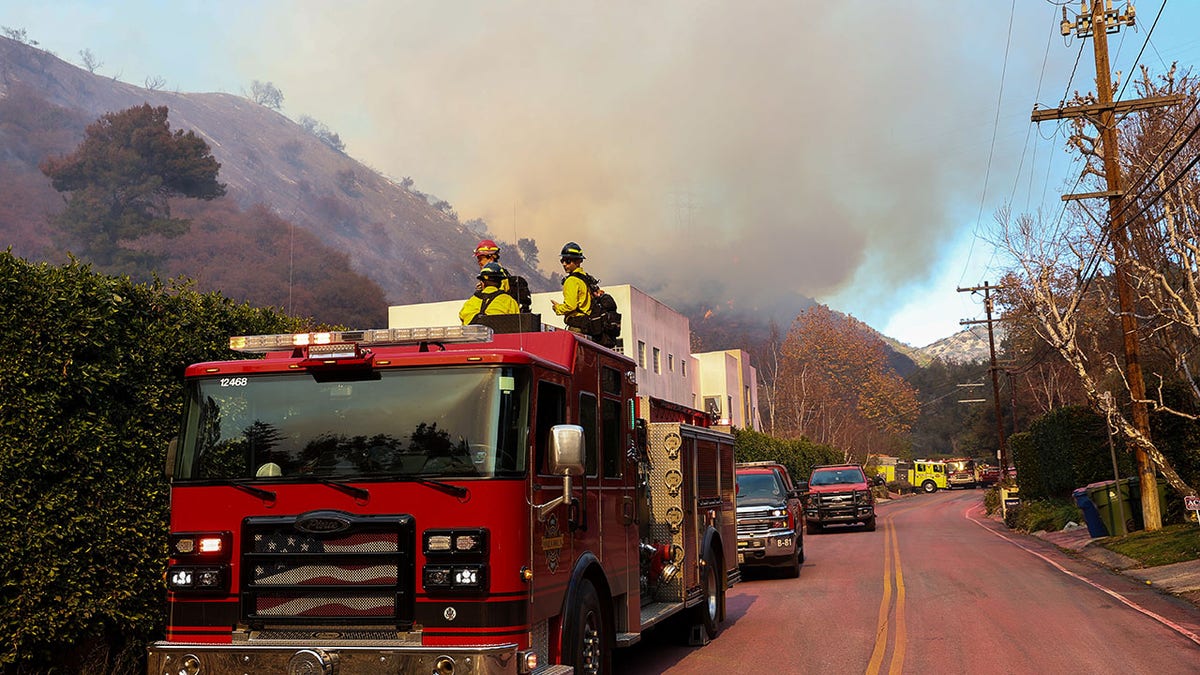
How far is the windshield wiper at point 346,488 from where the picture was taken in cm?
691

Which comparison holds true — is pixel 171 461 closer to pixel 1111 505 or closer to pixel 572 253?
pixel 572 253

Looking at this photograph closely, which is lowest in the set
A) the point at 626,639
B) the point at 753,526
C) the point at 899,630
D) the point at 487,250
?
the point at 899,630

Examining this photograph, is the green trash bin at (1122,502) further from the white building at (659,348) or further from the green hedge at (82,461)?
the green hedge at (82,461)

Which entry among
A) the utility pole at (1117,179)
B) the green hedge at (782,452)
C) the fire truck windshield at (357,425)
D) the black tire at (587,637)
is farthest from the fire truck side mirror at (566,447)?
the green hedge at (782,452)

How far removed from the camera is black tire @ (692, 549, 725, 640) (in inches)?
472

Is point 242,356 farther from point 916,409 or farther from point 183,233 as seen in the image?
point 183,233

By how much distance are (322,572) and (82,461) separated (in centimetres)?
287

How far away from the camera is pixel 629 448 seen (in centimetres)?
966

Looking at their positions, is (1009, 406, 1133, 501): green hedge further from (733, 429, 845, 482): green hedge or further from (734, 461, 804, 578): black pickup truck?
(734, 461, 804, 578): black pickup truck

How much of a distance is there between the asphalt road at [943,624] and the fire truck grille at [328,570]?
4.48m

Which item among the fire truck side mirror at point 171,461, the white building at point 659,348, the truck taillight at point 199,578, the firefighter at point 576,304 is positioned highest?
the white building at point 659,348

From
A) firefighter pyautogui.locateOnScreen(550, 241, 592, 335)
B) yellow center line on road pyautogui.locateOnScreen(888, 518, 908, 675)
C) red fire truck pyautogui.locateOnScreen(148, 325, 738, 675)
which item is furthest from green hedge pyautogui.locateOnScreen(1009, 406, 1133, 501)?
red fire truck pyautogui.locateOnScreen(148, 325, 738, 675)

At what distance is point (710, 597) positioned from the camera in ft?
40.7

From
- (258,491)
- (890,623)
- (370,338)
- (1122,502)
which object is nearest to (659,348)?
(1122,502)
